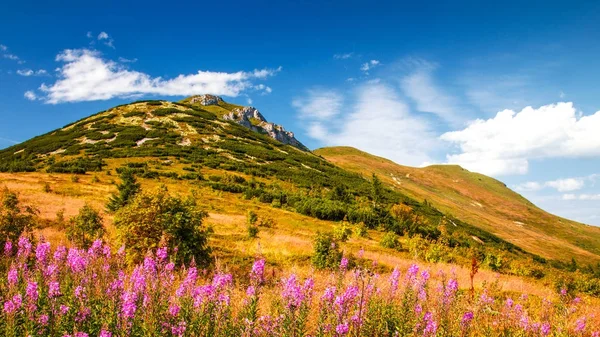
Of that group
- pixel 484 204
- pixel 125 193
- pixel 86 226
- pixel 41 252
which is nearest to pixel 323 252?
pixel 86 226

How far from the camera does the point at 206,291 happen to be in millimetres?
5734

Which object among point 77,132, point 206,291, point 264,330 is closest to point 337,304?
point 264,330

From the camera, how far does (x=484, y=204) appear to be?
447 feet

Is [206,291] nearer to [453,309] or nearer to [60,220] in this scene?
[453,309]

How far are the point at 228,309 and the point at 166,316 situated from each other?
2.84 ft

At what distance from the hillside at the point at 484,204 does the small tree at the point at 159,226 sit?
279 ft

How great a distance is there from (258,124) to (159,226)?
119 m

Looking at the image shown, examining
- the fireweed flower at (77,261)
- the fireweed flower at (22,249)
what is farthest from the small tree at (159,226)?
the fireweed flower at (77,261)

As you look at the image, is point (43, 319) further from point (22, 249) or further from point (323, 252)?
point (323, 252)

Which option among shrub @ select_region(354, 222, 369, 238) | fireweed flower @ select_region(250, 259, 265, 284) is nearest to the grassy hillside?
shrub @ select_region(354, 222, 369, 238)

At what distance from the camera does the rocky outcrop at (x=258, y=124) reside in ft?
397

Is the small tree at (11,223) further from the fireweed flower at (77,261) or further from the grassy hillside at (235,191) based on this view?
the fireweed flower at (77,261)

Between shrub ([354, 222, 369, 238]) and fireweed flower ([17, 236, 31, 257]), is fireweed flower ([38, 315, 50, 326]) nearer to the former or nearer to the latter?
fireweed flower ([17, 236, 31, 257])

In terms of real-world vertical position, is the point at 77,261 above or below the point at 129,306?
above
